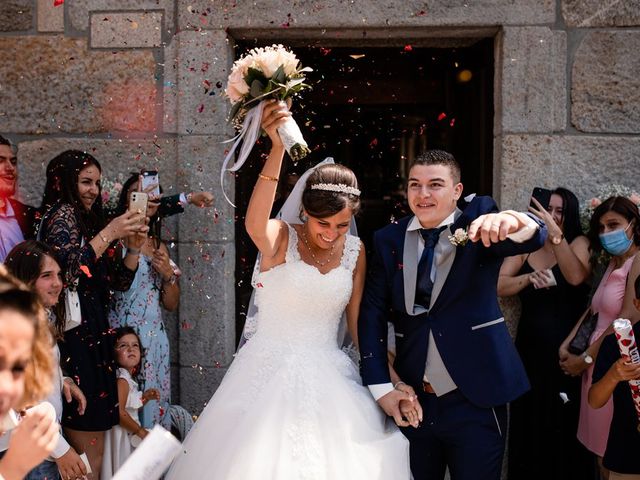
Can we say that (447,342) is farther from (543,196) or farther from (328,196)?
(543,196)

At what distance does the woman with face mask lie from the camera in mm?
3971

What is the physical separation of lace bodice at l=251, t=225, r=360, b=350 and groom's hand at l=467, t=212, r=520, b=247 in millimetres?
853

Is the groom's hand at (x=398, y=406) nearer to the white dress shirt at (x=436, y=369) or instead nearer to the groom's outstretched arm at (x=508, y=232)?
the white dress shirt at (x=436, y=369)

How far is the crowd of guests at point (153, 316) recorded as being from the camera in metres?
3.48

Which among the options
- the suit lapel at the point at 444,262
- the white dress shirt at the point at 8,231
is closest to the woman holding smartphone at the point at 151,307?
the white dress shirt at the point at 8,231

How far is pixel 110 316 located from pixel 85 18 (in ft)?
6.42

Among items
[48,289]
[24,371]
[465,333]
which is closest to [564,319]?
[465,333]

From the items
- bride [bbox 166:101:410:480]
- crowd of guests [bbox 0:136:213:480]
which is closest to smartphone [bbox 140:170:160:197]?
crowd of guests [bbox 0:136:213:480]

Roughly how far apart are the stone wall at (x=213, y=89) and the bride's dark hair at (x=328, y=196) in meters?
1.49

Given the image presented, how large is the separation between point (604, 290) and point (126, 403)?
8.71 feet

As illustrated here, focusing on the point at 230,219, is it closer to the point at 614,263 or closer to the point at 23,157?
the point at 23,157

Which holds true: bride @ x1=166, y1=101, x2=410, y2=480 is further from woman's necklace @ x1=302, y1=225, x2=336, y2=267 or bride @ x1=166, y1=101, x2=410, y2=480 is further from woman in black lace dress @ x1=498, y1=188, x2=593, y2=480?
woman in black lace dress @ x1=498, y1=188, x2=593, y2=480

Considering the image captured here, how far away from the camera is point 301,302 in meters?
3.42

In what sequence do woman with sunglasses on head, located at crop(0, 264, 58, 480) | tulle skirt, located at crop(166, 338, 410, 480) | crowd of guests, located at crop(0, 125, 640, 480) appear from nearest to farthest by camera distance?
woman with sunglasses on head, located at crop(0, 264, 58, 480)
tulle skirt, located at crop(166, 338, 410, 480)
crowd of guests, located at crop(0, 125, 640, 480)
